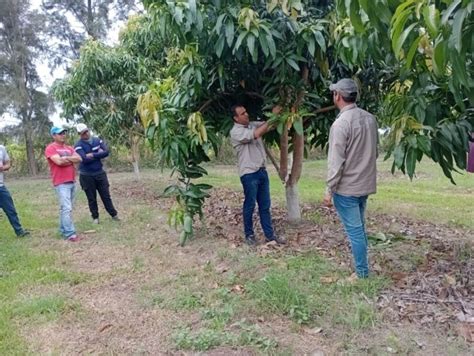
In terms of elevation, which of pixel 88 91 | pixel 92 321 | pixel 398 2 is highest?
pixel 88 91

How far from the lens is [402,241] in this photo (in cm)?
450

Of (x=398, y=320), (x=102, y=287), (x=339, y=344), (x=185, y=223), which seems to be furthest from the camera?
(x=185, y=223)

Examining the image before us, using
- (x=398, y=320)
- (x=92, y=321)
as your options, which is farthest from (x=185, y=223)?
(x=398, y=320)

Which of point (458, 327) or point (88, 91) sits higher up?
point (88, 91)

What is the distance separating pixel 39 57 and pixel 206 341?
17.4 m

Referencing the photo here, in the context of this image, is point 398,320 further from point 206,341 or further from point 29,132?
point 29,132

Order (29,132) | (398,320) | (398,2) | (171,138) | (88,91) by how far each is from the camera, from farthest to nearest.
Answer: (29,132) → (88,91) → (171,138) → (398,320) → (398,2)

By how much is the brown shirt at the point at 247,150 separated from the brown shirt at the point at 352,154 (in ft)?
3.94

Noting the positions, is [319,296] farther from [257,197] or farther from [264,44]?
[264,44]

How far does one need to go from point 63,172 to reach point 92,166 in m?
0.83

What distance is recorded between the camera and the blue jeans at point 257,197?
14.3ft

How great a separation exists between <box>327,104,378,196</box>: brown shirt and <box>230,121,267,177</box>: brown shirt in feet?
3.94

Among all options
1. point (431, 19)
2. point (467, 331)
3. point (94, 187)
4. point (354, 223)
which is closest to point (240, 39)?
point (354, 223)

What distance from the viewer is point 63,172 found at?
210 inches
